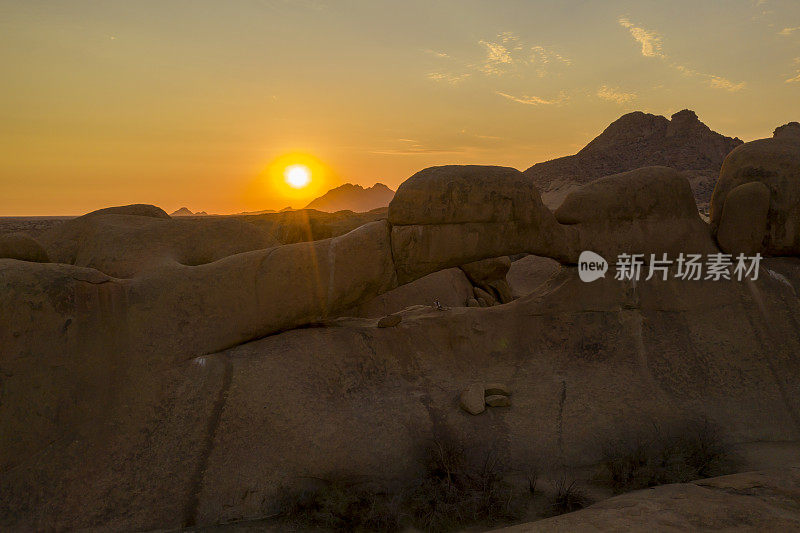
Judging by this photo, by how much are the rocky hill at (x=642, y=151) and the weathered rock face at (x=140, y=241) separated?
56907mm

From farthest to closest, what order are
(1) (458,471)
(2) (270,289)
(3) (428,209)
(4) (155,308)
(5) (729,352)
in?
(5) (729,352), (3) (428,209), (2) (270,289), (4) (155,308), (1) (458,471)

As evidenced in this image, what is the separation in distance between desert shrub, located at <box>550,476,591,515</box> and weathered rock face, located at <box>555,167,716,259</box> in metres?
3.47

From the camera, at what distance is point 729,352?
21.1 ft

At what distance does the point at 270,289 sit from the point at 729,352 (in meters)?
6.25

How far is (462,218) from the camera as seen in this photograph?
6148 mm

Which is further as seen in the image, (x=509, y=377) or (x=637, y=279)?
(x=637, y=279)

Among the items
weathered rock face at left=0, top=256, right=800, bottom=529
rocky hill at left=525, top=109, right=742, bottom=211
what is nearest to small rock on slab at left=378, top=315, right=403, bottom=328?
weathered rock face at left=0, top=256, right=800, bottom=529

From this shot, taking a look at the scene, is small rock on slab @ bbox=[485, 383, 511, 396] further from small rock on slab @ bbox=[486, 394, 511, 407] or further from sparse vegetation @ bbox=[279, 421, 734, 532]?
sparse vegetation @ bbox=[279, 421, 734, 532]

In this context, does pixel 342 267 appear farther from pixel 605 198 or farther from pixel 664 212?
pixel 664 212

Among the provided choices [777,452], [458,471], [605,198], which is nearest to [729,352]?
[777,452]

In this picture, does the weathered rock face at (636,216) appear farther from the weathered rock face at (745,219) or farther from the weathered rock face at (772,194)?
the weathered rock face at (772,194)

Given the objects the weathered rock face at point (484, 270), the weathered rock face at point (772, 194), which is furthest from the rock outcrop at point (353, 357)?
the weathered rock face at point (484, 270)

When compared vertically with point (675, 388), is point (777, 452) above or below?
below

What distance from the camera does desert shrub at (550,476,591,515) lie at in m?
4.47
